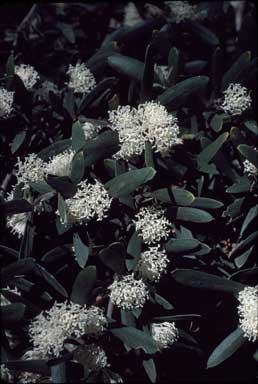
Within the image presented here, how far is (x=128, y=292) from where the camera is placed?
4.88ft

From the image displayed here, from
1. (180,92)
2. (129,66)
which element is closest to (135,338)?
(180,92)

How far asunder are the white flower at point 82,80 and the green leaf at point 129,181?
454mm

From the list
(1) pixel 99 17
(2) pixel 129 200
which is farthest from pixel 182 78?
(1) pixel 99 17

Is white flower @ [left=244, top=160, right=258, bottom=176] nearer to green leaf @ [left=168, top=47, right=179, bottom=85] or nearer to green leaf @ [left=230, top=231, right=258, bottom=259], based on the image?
green leaf @ [left=230, top=231, right=258, bottom=259]

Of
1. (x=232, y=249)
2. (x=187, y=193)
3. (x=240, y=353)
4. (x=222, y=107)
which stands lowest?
(x=240, y=353)

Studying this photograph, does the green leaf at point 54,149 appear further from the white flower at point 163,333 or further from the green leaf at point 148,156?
the white flower at point 163,333

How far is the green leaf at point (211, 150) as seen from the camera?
164 cm

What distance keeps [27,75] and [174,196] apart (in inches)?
27.1

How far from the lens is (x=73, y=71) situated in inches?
72.8

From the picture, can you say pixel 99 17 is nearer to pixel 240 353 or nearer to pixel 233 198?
pixel 233 198

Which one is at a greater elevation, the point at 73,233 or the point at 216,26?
the point at 216,26

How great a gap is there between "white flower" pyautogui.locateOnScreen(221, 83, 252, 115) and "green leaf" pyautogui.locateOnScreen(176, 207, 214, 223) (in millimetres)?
416

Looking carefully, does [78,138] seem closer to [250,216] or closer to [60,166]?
[60,166]

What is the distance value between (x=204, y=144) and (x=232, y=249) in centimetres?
37
